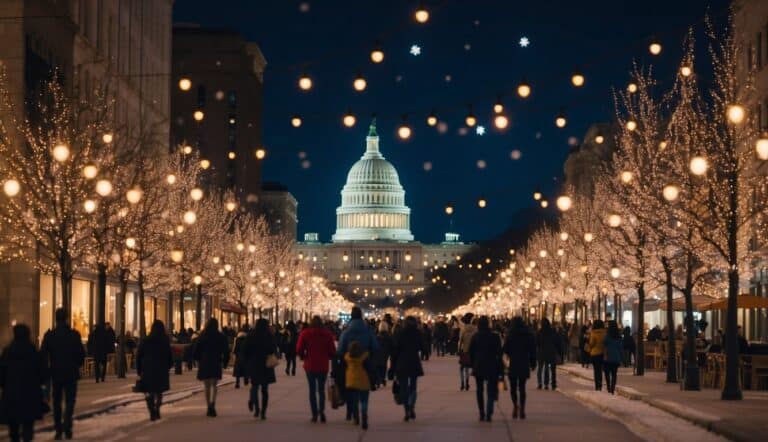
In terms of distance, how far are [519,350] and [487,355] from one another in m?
0.92

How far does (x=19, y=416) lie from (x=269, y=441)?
3.90 metres

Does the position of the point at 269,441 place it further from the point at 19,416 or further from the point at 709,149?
the point at 709,149

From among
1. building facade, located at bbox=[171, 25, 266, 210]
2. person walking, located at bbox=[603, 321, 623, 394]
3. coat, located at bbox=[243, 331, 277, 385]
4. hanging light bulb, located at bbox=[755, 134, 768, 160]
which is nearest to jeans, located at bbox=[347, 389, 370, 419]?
coat, located at bbox=[243, 331, 277, 385]

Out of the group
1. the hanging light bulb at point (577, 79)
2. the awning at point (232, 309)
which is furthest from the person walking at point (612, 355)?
the awning at point (232, 309)

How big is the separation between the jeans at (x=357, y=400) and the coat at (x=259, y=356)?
2.02 metres

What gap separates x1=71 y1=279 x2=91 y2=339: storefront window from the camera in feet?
199

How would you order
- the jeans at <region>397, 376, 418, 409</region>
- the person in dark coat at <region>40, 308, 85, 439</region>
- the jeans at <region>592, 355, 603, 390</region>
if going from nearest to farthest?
the person in dark coat at <region>40, 308, 85, 439</region> < the jeans at <region>397, 376, 418, 409</region> < the jeans at <region>592, 355, 603, 390</region>

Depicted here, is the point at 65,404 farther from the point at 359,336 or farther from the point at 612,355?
the point at 612,355

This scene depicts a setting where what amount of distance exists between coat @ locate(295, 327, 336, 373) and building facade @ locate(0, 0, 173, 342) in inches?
971

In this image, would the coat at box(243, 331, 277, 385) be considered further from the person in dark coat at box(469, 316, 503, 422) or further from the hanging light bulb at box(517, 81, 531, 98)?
the hanging light bulb at box(517, 81, 531, 98)

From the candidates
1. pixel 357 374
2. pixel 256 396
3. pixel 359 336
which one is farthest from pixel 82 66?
pixel 357 374

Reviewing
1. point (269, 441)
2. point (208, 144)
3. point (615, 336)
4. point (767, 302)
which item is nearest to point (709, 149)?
point (615, 336)

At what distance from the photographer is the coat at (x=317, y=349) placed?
26297 millimetres

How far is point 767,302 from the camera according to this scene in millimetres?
47781
